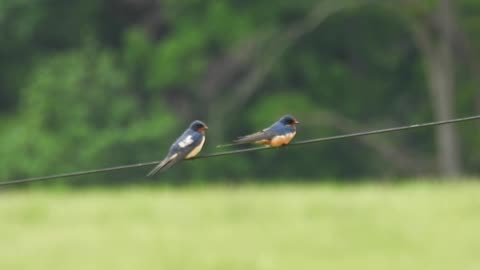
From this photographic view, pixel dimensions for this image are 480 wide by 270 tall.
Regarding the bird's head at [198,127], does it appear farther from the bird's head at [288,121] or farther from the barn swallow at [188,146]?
the bird's head at [288,121]

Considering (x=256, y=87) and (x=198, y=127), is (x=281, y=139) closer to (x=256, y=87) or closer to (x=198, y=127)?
(x=198, y=127)

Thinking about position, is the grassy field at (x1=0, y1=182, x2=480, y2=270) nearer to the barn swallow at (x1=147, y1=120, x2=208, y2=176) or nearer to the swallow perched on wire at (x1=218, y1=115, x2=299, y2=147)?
the swallow perched on wire at (x1=218, y1=115, x2=299, y2=147)

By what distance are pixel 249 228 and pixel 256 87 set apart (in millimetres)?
14605

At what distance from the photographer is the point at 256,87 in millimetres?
37188

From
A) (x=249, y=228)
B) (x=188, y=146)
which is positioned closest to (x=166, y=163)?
(x=188, y=146)

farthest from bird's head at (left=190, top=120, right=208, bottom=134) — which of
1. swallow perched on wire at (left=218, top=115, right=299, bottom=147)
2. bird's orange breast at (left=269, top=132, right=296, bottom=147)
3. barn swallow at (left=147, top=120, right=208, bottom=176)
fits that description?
bird's orange breast at (left=269, top=132, right=296, bottom=147)

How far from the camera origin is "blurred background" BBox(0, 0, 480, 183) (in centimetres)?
3547

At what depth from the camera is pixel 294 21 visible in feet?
123

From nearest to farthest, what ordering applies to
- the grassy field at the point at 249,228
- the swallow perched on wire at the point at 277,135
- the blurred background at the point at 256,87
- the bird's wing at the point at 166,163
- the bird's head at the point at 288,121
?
the bird's wing at the point at 166,163 → the swallow perched on wire at the point at 277,135 → the bird's head at the point at 288,121 → the grassy field at the point at 249,228 → the blurred background at the point at 256,87

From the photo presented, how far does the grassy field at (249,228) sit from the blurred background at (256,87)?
33.0 ft

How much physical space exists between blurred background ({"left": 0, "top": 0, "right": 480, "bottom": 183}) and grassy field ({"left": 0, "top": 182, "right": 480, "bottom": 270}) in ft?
33.0

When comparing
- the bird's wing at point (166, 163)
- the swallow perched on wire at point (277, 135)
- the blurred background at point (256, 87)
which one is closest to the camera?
the bird's wing at point (166, 163)

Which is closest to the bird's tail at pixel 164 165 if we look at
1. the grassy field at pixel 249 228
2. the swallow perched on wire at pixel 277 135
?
the swallow perched on wire at pixel 277 135

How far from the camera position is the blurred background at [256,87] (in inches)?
1396
